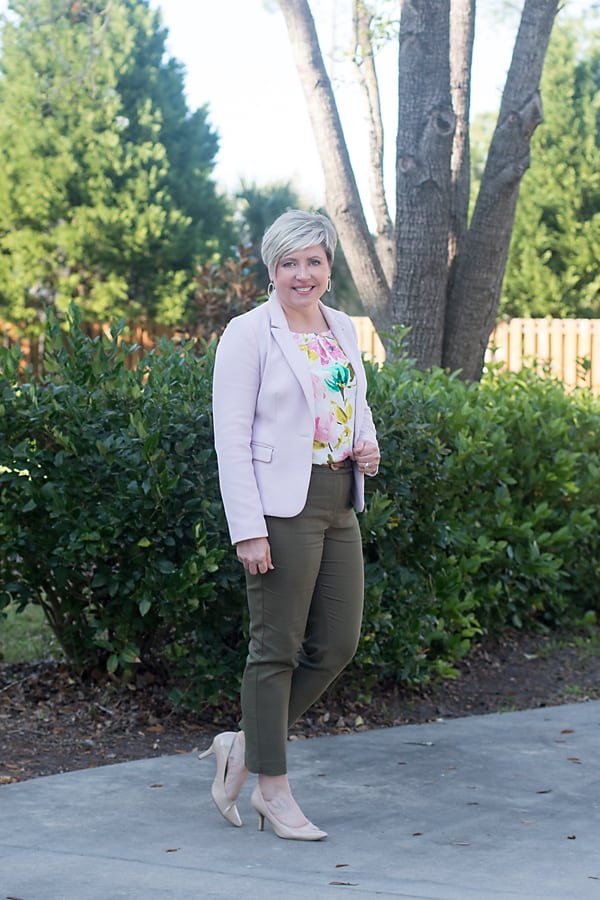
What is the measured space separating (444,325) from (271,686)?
4570 millimetres

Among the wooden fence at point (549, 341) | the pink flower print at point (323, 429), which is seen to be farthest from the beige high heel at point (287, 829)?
the wooden fence at point (549, 341)

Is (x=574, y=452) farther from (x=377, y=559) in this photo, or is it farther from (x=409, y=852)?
(x=409, y=852)

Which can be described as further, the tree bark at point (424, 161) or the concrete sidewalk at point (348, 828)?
the tree bark at point (424, 161)

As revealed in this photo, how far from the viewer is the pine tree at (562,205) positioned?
20906 mm

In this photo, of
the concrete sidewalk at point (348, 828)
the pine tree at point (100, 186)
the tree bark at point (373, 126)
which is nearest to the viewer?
the concrete sidewalk at point (348, 828)

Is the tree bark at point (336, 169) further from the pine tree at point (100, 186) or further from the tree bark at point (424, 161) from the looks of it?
the pine tree at point (100, 186)

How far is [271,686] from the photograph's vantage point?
3547mm

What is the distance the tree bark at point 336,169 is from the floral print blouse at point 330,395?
4382mm

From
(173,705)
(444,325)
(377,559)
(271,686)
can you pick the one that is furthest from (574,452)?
(271,686)

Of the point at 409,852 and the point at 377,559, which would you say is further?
the point at 377,559

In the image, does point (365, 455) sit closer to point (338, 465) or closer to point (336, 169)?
point (338, 465)

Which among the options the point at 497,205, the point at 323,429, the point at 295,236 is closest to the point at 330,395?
the point at 323,429

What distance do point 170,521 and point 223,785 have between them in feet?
3.86

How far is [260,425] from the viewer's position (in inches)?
138
